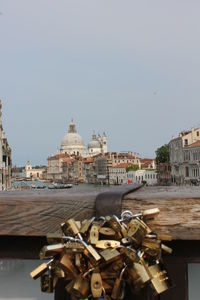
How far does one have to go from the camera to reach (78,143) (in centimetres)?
12512

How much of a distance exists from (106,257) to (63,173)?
388ft

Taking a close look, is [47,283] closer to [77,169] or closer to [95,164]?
[95,164]

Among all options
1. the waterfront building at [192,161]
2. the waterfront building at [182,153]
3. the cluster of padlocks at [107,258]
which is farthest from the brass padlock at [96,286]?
the waterfront building at [182,153]

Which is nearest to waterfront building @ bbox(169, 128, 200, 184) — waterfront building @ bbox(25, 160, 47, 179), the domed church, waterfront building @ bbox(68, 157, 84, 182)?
waterfront building @ bbox(68, 157, 84, 182)

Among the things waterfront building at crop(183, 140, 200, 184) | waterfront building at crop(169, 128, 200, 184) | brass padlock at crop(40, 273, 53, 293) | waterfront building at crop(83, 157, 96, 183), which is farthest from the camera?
waterfront building at crop(83, 157, 96, 183)

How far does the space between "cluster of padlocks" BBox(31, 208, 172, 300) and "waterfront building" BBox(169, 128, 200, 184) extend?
51601 mm

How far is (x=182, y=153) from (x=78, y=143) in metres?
72.5

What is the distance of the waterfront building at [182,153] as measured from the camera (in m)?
53.4

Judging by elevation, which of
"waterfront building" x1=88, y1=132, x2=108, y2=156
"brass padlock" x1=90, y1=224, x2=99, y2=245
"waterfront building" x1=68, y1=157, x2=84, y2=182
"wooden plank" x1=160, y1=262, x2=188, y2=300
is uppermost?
"waterfront building" x1=88, y1=132, x2=108, y2=156

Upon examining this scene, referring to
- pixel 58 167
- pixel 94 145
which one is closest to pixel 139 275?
pixel 94 145

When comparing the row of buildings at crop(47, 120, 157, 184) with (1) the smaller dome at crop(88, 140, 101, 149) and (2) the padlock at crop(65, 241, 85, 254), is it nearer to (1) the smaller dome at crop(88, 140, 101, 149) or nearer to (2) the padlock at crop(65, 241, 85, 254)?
(1) the smaller dome at crop(88, 140, 101, 149)

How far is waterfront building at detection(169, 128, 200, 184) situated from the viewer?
53444 mm

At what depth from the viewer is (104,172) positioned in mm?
91312

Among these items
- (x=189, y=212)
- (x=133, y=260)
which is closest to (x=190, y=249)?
(x=189, y=212)
